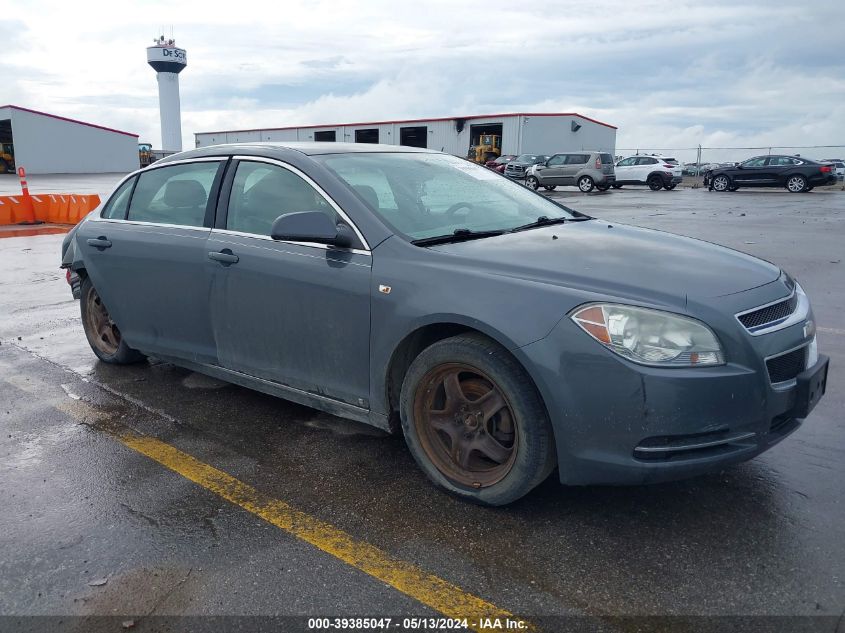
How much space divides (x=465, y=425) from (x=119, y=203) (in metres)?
3.19

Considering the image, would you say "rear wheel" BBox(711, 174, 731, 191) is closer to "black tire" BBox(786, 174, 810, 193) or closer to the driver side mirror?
"black tire" BBox(786, 174, 810, 193)

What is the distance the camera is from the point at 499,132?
5262 centimetres

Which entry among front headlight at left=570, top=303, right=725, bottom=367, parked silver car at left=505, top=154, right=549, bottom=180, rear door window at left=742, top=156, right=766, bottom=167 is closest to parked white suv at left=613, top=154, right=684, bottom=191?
rear door window at left=742, top=156, right=766, bottom=167

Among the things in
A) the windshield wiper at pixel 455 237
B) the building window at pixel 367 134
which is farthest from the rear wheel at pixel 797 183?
the building window at pixel 367 134

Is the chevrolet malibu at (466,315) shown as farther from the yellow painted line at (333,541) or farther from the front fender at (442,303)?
the yellow painted line at (333,541)

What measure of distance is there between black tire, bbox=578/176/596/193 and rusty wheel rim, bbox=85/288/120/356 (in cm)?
2649

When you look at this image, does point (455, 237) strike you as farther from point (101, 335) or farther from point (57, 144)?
point (57, 144)

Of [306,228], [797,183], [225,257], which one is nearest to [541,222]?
[306,228]

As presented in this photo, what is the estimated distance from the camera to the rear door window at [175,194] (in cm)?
425

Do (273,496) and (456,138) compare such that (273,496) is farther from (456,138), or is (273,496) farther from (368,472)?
(456,138)

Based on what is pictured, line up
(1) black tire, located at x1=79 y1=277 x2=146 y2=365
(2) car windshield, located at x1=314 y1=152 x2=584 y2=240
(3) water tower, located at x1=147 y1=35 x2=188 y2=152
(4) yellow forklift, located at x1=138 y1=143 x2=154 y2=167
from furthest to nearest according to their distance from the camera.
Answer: (3) water tower, located at x1=147 y1=35 x2=188 y2=152, (4) yellow forklift, located at x1=138 y1=143 x2=154 y2=167, (1) black tire, located at x1=79 y1=277 x2=146 y2=365, (2) car windshield, located at x1=314 y1=152 x2=584 y2=240

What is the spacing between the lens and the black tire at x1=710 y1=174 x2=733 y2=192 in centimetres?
A: 2942

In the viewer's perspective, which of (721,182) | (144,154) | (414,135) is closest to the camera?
(721,182)

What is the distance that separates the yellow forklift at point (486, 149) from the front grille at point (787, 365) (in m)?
47.8
